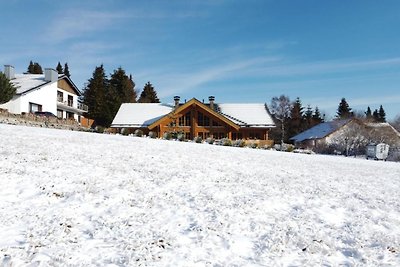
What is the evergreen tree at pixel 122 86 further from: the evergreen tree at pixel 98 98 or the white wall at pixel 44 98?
the white wall at pixel 44 98

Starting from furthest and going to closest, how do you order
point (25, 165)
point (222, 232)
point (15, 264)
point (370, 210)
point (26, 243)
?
point (25, 165) → point (370, 210) → point (222, 232) → point (26, 243) → point (15, 264)

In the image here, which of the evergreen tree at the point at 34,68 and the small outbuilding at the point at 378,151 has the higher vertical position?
the evergreen tree at the point at 34,68

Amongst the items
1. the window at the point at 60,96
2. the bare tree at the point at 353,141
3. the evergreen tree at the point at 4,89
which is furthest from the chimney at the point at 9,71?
the bare tree at the point at 353,141

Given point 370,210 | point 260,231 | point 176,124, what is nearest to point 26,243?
point 260,231

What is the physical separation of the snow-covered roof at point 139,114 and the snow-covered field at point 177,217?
31.6m

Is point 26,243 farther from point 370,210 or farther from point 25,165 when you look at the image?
point 370,210

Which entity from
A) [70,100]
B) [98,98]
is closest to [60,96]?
[70,100]

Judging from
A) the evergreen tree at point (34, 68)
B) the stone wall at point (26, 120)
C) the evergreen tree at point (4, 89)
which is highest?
the evergreen tree at point (34, 68)

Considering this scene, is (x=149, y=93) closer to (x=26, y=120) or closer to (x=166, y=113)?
(x=166, y=113)

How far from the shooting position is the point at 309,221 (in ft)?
22.2

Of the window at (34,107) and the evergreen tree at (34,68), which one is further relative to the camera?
the evergreen tree at (34,68)

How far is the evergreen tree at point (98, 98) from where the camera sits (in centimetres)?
5447

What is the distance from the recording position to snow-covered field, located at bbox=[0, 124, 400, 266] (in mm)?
5035

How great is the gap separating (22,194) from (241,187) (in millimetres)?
5203
